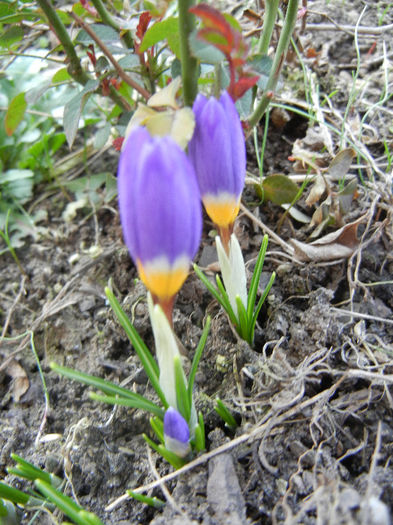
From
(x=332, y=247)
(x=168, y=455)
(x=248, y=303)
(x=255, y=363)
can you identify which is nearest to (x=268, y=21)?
(x=332, y=247)

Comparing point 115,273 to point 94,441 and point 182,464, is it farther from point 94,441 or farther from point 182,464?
point 182,464

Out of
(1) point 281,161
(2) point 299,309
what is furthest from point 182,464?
(1) point 281,161

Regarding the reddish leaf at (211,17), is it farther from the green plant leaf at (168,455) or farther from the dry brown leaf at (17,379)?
the dry brown leaf at (17,379)

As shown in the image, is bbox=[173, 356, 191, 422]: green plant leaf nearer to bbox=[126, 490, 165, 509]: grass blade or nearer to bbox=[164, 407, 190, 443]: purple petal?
bbox=[164, 407, 190, 443]: purple petal

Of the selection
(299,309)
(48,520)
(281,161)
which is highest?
(281,161)

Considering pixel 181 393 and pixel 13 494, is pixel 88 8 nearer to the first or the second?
pixel 181 393

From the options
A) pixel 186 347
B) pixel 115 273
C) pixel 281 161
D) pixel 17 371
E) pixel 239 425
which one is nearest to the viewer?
pixel 239 425

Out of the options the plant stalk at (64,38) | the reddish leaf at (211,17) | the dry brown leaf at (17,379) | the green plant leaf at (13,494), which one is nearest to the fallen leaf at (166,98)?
the reddish leaf at (211,17)
